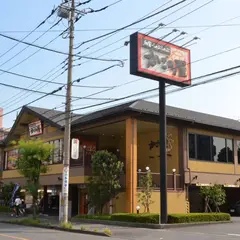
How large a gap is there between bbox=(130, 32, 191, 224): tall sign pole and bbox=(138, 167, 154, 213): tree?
3001 mm

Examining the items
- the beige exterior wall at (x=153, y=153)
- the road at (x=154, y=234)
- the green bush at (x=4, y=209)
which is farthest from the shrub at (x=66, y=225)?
the green bush at (x=4, y=209)

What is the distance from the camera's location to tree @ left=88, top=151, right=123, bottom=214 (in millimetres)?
26094

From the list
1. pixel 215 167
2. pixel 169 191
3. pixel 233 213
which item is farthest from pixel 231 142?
pixel 169 191

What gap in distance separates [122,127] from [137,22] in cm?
1582

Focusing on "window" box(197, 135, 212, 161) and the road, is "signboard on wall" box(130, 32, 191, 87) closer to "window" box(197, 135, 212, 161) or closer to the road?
"window" box(197, 135, 212, 161)

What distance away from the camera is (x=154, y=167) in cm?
3362

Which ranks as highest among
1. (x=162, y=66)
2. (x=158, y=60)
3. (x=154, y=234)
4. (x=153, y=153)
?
(x=158, y=60)

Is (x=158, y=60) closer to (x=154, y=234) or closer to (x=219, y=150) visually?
(x=154, y=234)

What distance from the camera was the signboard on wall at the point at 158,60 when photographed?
2311 centimetres

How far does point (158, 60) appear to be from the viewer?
24250 millimetres

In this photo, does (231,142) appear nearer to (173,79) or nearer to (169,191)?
(169,191)

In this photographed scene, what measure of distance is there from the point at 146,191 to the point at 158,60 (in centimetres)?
800

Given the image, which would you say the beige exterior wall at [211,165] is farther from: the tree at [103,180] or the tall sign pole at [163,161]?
the tall sign pole at [163,161]

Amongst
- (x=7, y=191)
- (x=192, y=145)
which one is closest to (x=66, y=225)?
(x=192, y=145)
